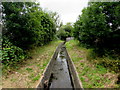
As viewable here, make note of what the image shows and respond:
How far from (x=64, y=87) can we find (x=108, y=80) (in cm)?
196

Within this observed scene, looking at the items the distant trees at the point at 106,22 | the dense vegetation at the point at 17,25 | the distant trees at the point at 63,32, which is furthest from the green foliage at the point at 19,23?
the distant trees at the point at 63,32

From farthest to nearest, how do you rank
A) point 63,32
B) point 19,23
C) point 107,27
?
1. point 63,32
2. point 19,23
3. point 107,27

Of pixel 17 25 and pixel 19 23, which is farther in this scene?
pixel 19 23

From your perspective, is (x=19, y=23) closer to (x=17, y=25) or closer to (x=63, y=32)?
(x=17, y=25)

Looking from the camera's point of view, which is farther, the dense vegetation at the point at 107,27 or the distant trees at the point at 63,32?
the distant trees at the point at 63,32

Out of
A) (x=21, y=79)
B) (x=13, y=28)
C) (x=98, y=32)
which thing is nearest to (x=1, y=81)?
(x=21, y=79)

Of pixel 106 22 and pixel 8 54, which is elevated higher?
pixel 106 22

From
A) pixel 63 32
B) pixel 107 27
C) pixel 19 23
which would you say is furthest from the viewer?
pixel 63 32

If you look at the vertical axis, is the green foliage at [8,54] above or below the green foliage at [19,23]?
below

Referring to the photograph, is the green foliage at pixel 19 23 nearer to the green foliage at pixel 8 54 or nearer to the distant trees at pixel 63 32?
the green foliage at pixel 8 54

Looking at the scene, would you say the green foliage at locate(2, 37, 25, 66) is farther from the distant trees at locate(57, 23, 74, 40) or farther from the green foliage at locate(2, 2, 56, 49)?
the distant trees at locate(57, 23, 74, 40)

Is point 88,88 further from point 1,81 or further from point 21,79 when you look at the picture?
point 1,81

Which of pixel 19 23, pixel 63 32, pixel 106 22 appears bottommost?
pixel 106 22

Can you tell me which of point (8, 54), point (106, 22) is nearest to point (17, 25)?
point (8, 54)
